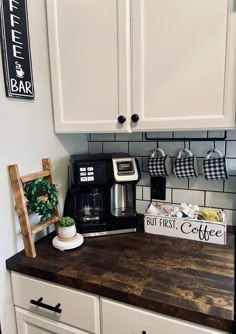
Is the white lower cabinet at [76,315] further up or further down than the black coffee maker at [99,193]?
further down

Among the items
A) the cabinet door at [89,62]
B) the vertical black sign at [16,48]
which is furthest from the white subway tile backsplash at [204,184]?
the vertical black sign at [16,48]

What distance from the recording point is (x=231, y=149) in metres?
1.23

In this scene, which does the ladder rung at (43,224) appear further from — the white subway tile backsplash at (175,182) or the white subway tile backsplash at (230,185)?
the white subway tile backsplash at (230,185)

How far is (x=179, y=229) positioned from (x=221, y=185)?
1.02 ft

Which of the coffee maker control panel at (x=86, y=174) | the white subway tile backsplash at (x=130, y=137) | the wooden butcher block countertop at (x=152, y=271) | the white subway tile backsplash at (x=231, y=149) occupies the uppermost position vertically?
the white subway tile backsplash at (x=130, y=137)

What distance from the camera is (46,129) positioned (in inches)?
49.3

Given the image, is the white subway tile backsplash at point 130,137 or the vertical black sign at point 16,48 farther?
the white subway tile backsplash at point 130,137

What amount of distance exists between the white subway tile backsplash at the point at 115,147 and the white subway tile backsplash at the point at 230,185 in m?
0.57

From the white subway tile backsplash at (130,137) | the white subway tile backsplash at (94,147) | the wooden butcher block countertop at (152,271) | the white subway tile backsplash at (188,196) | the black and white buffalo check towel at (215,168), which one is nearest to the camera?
the wooden butcher block countertop at (152,271)

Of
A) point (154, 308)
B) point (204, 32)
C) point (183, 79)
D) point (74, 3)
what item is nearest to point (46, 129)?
point (74, 3)

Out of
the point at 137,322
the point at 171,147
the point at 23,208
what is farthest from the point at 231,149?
the point at 23,208

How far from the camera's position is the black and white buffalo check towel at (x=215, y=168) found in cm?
121

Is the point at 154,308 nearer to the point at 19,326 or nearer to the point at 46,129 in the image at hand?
the point at 19,326

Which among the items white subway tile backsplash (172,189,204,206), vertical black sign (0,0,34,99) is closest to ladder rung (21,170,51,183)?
vertical black sign (0,0,34,99)
